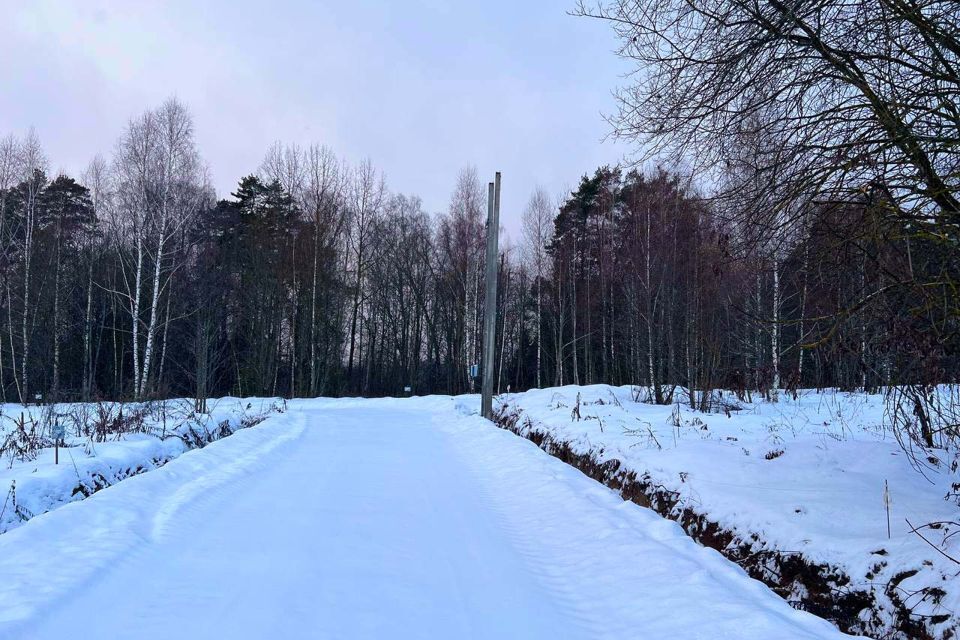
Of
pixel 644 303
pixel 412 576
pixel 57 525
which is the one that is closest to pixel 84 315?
pixel 644 303

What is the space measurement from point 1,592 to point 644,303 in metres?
16.1

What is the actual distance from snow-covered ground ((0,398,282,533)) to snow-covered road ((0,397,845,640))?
2.94 ft

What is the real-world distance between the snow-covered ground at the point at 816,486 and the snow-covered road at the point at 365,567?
0.55 m

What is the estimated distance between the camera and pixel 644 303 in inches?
685

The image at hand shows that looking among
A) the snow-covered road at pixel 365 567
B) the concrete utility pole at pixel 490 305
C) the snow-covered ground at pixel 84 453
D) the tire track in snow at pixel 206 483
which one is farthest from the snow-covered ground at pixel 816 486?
the snow-covered ground at pixel 84 453

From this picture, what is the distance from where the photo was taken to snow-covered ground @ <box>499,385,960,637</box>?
3.69 m

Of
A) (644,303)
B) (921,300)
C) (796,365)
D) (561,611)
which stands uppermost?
(644,303)

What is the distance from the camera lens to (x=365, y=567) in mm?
4191

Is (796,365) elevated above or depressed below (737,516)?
above

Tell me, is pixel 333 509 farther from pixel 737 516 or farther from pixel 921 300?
pixel 921 300

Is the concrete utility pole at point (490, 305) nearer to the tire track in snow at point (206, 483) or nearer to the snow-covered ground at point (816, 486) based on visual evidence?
the snow-covered ground at point (816, 486)

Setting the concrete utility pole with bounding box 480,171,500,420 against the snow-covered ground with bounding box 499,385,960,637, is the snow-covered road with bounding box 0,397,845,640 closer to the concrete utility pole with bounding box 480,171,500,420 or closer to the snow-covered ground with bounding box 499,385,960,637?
the snow-covered ground with bounding box 499,385,960,637

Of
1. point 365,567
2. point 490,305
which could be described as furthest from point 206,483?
point 490,305

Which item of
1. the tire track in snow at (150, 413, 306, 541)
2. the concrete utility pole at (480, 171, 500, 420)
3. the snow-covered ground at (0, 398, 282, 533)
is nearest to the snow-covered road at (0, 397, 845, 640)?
the tire track in snow at (150, 413, 306, 541)
